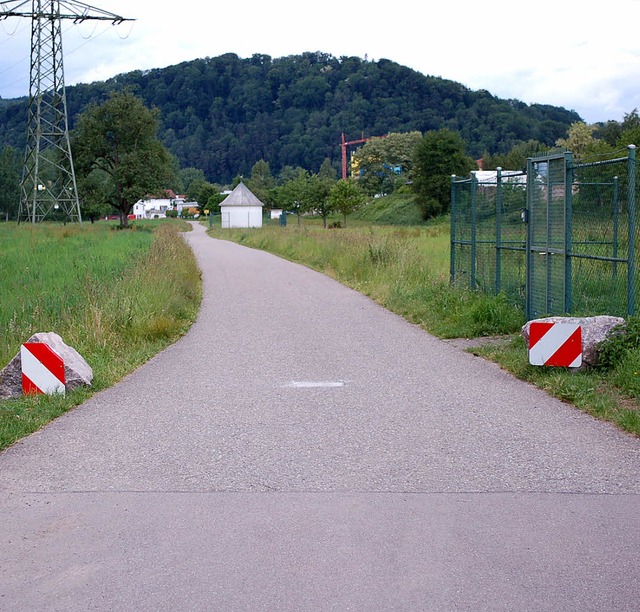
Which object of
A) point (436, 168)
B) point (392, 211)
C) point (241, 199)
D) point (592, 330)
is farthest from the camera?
point (241, 199)

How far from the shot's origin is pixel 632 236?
956cm

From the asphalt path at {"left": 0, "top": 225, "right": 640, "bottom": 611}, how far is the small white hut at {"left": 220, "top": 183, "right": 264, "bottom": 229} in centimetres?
9382

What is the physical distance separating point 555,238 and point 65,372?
23.0 ft

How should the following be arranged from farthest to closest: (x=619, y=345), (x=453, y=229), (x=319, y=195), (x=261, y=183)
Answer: (x=261, y=183)
(x=319, y=195)
(x=453, y=229)
(x=619, y=345)

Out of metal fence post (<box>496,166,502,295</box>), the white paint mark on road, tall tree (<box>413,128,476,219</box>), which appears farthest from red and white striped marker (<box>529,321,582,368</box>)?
tall tree (<box>413,128,476,219</box>)

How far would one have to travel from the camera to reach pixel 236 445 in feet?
23.2

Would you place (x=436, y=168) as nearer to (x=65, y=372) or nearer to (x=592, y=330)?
(x=592, y=330)

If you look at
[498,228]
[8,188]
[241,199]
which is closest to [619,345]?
[498,228]

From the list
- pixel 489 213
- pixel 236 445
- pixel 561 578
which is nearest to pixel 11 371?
pixel 236 445

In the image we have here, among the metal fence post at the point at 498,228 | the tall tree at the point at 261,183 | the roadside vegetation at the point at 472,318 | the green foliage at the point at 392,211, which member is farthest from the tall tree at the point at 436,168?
the metal fence post at the point at 498,228

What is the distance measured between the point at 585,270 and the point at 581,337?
11.0 ft

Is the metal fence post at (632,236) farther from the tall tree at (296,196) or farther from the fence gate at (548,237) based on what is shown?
the tall tree at (296,196)

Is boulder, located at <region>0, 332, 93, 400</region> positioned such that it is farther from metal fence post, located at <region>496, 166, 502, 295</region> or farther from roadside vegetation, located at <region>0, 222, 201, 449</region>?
metal fence post, located at <region>496, 166, 502, 295</region>

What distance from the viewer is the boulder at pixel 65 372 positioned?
897 centimetres
